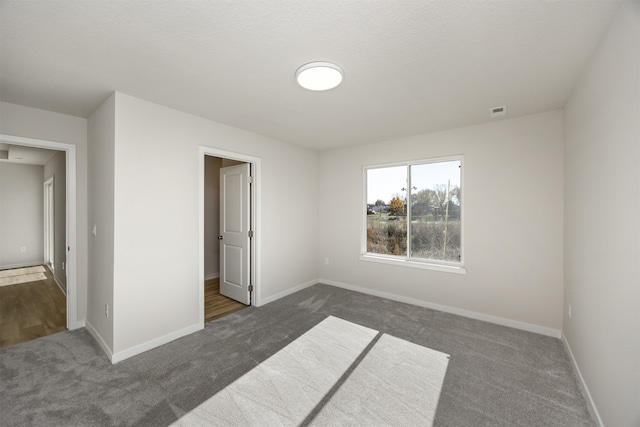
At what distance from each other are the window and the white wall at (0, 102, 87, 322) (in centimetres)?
381

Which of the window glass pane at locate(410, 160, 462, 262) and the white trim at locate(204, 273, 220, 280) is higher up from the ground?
the window glass pane at locate(410, 160, 462, 262)

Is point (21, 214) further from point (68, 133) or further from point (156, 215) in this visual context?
point (156, 215)

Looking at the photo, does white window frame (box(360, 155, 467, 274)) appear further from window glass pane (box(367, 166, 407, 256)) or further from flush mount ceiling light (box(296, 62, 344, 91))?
flush mount ceiling light (box(296, 62, 344, 91))

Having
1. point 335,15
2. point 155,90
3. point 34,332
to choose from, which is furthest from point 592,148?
point 34,332

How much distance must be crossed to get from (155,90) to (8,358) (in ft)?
9.22

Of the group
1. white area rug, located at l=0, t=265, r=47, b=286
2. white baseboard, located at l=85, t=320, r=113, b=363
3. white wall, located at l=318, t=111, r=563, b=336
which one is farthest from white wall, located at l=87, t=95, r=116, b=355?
white wall, located at l=318, t=111, r=563, b=336

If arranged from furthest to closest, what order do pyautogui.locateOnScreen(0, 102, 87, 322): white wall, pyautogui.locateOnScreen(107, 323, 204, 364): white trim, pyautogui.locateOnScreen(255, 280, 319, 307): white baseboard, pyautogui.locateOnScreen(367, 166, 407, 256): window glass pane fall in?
pyautogui.locateOnScreen(367, 166, 407, 256): window glass pane → pyautogui.locateOnScreen(255, 280, 319, 307): white baseboard → pyautogui.locateOnScreen(0, 102, 87, 322): white wall → pyautogui.locateOnScreen(107, 323, 204, 364): white trim

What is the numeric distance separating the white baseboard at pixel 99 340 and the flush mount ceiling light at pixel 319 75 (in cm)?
297

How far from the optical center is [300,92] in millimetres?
2365

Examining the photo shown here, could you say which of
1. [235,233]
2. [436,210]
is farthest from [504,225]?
[235,233]

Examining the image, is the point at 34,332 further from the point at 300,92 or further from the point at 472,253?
the point at 472,253

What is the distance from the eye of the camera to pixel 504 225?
3094 millimetres

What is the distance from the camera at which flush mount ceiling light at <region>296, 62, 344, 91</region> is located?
189 centimetres

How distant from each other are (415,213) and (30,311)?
18.1ft
